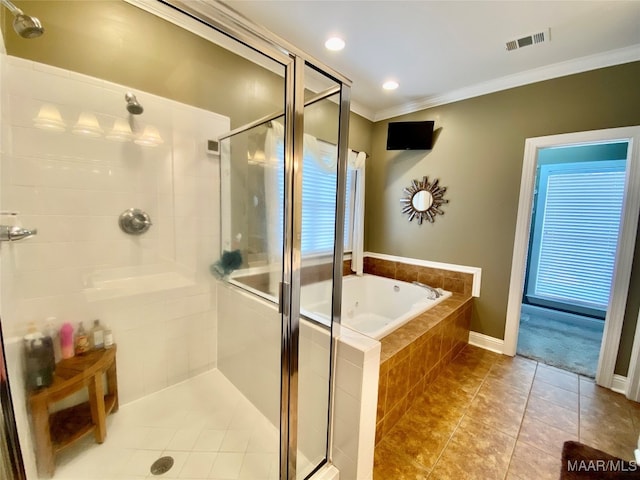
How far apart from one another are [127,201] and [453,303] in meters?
2.80

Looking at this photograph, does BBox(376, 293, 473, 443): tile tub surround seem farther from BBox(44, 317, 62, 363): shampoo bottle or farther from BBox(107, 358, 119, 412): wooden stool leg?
BBox(44, 317, 62, 363): shampoo bottle

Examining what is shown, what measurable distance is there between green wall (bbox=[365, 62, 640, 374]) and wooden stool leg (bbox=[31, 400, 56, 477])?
3152mm

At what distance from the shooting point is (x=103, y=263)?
1.63 metres

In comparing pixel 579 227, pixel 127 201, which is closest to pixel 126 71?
pixel 127 201

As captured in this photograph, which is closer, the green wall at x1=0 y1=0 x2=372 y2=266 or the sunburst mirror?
the green wall at x1=0 y1=0 x2=372 y2=266

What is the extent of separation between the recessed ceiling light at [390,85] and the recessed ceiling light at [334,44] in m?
0.72

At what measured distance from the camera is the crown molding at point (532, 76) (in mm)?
1925

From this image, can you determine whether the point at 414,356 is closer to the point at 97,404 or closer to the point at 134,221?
the point at 97,404

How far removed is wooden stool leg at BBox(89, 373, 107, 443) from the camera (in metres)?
1.45

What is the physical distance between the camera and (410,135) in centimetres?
294

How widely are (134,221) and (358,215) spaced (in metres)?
2.29

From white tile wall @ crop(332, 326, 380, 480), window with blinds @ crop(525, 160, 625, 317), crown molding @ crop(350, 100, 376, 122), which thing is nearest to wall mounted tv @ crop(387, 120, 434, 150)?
crown molding @ crop(350, 100, 376, 122)

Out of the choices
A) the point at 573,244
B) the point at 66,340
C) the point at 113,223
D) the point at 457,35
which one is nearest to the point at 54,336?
the point at 66,340

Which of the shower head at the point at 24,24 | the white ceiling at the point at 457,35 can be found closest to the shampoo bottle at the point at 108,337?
the shower head at the point at 24,24
